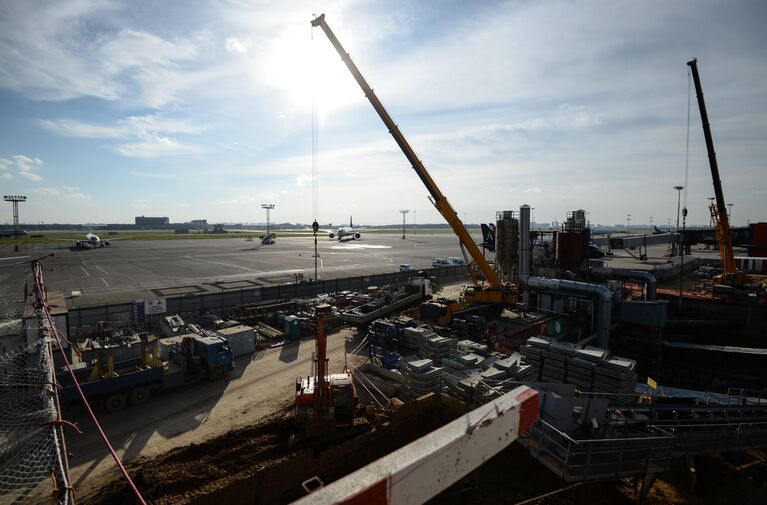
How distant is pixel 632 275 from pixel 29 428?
116 ft

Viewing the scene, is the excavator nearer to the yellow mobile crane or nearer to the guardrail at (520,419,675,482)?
the yellow mobile crane

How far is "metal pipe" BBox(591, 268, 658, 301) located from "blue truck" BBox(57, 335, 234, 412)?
2949cm

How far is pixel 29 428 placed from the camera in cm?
793

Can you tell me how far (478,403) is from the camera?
13430 mm

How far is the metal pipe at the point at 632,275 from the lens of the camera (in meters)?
29.2

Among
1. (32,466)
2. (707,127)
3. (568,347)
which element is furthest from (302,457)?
(707,127)

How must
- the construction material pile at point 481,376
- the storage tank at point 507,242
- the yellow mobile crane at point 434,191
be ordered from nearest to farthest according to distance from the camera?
the construction material pile at point 481,376 < the yellow mobile crane at point 434,191 < the storage tank at point 507,242

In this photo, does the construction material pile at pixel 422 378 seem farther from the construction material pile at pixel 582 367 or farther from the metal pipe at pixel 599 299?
the metal pipe at pixel 599 299

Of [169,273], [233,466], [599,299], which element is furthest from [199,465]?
[169,273]

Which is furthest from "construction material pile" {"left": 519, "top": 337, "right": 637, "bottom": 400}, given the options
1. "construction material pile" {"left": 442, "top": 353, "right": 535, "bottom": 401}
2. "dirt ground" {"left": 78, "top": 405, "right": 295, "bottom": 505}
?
"dirt ground" {"left": 78, "top": 405, "right": 295, "bottom": 505}

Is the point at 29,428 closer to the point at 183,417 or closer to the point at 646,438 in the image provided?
the point at 183,417

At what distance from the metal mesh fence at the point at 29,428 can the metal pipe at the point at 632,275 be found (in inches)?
1342

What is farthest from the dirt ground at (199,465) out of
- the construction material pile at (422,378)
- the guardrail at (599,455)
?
the guardrail at (599,455)

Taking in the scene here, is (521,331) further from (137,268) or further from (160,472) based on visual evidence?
(137,268)
